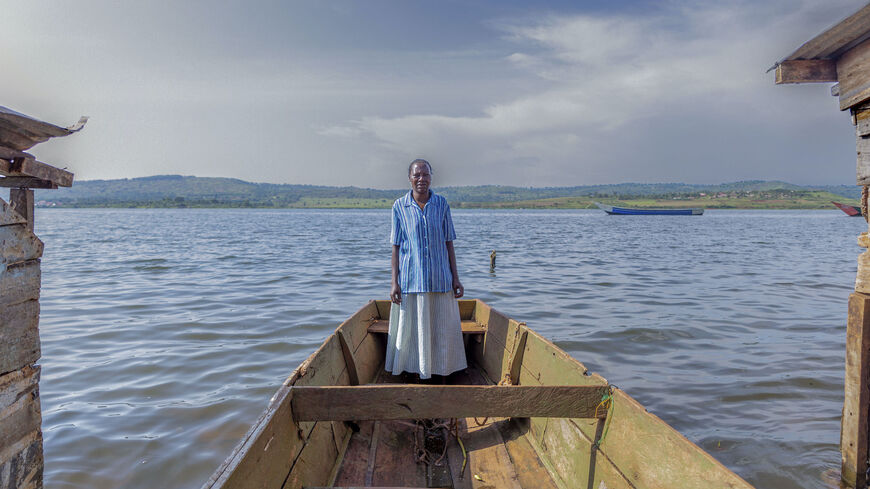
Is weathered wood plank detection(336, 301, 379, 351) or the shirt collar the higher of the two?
the shirt collar

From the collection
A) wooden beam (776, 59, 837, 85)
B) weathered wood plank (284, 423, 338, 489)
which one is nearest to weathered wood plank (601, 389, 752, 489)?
weathered wood plank (284, 423, 338, 489)

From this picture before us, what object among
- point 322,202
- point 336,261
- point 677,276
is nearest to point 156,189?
point 322,202

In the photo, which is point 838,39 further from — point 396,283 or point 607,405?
point 396,283

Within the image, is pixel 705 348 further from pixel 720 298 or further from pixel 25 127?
pixel 25 127

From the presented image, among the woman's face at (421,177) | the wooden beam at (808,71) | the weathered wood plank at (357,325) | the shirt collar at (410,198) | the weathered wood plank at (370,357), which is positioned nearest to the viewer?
the wooden beam at (808,71)

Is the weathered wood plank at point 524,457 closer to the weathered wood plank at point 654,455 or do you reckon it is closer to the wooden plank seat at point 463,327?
the weathered wood plank at point 654,455

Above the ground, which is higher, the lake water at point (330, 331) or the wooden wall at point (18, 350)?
the wooden wall at point (18, 350)

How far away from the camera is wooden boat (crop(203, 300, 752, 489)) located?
2.42 m

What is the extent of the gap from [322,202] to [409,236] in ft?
424

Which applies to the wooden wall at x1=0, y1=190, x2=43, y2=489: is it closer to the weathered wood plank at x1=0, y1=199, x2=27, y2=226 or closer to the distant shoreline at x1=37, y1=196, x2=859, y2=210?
the weathered wood plank at x1=0, y1=199, x2=27, y2=226

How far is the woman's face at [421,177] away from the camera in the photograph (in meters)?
4.27

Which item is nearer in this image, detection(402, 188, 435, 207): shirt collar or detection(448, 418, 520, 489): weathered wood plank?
detection(448, 418, 520, 489): weathered wood plank

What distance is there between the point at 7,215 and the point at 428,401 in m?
2.37

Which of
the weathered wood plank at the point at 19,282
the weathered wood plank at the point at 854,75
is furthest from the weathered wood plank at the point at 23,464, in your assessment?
the weathered wood plank at the point at 854,75
